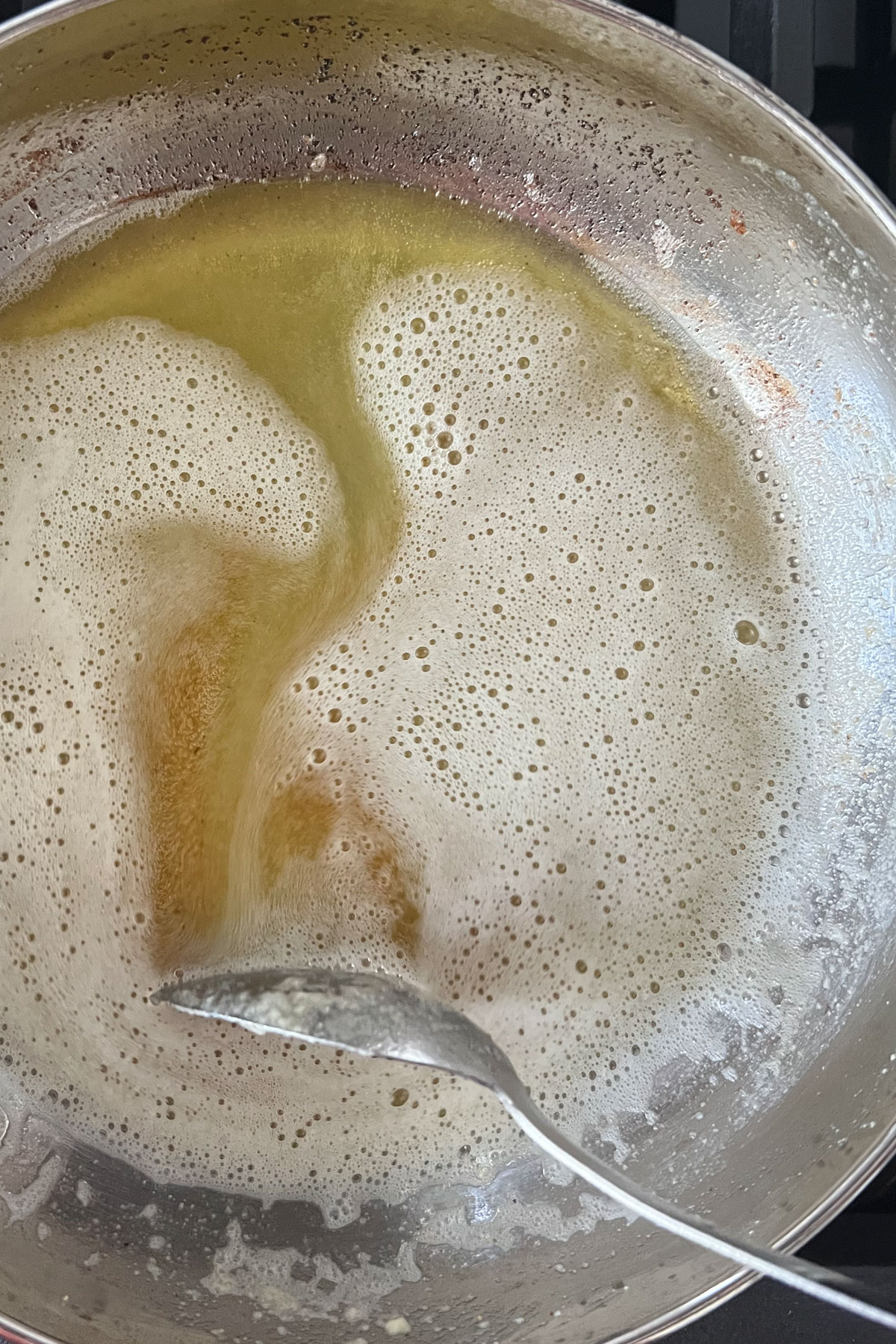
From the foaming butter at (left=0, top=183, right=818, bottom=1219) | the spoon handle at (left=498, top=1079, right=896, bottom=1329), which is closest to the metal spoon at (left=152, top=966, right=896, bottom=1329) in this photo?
the spoon handle at (left=498, top=1079, right=896, bottom=1329)

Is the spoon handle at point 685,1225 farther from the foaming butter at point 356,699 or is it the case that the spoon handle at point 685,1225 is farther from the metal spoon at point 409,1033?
the foaming butter at point 356,699

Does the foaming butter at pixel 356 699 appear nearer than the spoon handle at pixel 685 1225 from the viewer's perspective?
No

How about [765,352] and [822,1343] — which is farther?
[765,352]

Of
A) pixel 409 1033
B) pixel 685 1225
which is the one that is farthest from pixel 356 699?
pixel 685 1225

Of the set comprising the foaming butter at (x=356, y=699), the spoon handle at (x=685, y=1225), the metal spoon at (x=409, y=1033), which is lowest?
the spoon handle at (x=685, y=1225)

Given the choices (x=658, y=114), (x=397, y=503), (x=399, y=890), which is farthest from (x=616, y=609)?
(x=658, y=114)

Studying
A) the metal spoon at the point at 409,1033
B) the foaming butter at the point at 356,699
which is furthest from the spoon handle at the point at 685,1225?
the foaming butter at the point at 356,699

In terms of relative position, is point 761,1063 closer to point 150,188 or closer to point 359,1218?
point 359,1218
